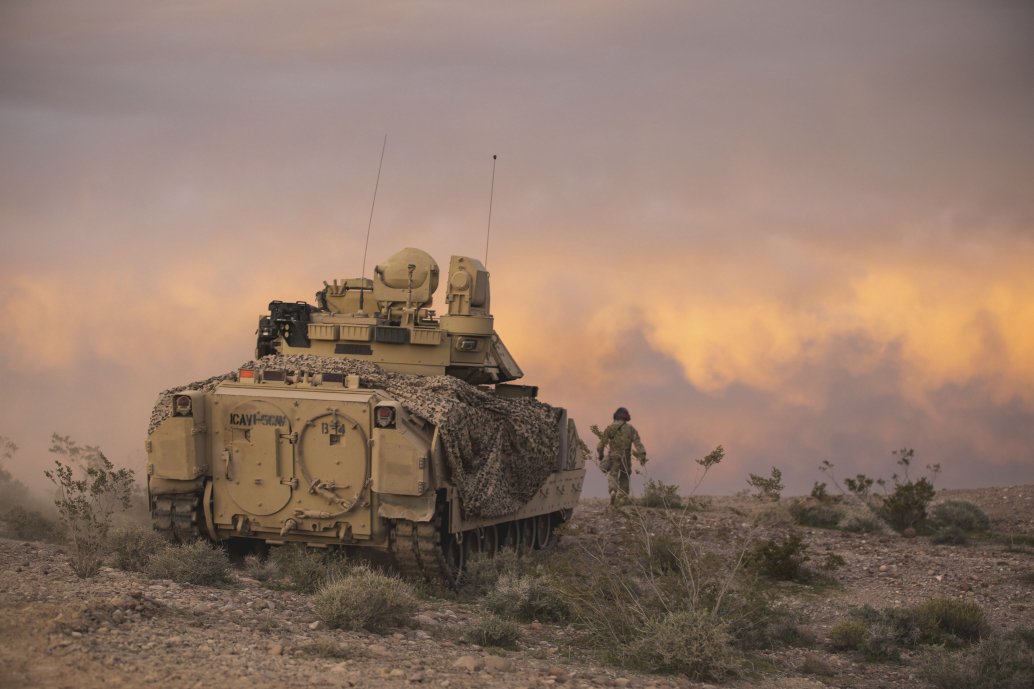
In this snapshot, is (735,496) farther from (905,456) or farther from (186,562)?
(186,562)

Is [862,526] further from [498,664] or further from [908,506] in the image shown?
[498,664]

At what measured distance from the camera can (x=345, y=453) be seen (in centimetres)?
1334

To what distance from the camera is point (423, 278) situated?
661 inches

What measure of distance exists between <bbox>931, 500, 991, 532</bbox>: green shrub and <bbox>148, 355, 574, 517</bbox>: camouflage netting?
1068cm

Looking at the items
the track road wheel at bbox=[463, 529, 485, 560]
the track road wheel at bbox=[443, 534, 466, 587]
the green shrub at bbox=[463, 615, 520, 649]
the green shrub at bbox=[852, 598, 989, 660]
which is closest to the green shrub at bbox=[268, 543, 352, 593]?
the track road wheel at bbox=[443, 534, 466, 587]

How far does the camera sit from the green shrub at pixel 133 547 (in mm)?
12742

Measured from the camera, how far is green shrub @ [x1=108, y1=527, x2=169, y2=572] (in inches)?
502

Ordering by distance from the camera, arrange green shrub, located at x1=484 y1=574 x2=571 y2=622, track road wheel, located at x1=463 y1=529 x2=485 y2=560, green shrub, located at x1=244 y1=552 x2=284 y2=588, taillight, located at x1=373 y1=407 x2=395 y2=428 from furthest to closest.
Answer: track road wheel, located at x1=463 y1=529 x2=485 y2=560 → green shrub, located at x1=244 y1=552 x2=284 y2=588 → taillight, located at x1=373 y1=407 x2=395 y2=428 → green shrub, located at x1=484 y1=574 x2=571 y2=622

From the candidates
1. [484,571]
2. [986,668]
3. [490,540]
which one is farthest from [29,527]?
[986,668]

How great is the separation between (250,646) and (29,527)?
9.73 metres

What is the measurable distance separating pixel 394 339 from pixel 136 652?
7.26 meters

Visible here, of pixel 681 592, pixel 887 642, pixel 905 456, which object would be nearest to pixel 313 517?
pixel 681 592

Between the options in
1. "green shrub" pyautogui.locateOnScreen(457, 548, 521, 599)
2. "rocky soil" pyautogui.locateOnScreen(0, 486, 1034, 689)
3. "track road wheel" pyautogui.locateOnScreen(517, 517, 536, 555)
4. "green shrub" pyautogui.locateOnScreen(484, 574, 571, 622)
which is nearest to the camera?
"rocky soil" pyautogui.locateOnScreen(0, 486, 1034, 689)

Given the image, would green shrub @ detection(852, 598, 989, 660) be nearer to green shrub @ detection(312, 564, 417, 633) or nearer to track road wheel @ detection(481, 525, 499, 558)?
track road wheel @ detection(481, 525, 499, 558)
